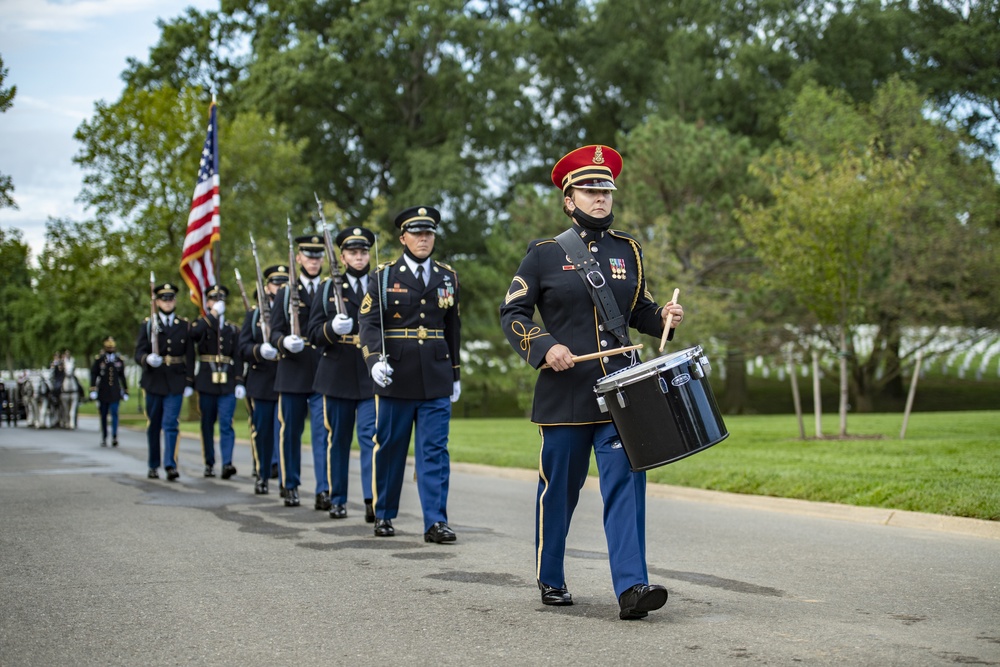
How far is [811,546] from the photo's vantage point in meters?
8.54

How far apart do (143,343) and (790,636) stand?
39.1 feet

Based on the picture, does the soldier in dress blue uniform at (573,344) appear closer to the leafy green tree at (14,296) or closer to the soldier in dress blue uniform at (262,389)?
the soldier in dress blue uniform at (262,389)

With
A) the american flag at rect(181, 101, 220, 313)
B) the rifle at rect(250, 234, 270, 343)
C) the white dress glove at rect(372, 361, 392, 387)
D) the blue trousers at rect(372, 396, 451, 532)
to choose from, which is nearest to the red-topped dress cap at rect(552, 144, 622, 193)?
the white dress glove at rect(372, 361, 392, 387)

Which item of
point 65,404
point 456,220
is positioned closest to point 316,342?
point 65,404

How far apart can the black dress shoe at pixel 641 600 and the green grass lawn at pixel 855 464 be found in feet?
15.9

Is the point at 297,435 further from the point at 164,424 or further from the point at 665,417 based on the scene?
the point at 665,417

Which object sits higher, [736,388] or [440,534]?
[736,388]

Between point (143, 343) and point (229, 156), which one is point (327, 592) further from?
point (229, 156)

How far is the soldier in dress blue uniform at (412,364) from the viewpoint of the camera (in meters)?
8.76

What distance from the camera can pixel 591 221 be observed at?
244 inches

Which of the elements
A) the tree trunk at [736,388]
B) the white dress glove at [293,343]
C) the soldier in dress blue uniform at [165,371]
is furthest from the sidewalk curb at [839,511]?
the tree trunk at [736,388]

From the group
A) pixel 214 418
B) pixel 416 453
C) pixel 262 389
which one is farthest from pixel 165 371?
pixel 416 453

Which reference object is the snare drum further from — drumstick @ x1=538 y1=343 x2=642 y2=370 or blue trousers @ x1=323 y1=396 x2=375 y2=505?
blue trousers @ x1=323 y1=396 x2=375 y2=505

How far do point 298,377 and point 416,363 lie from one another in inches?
126
